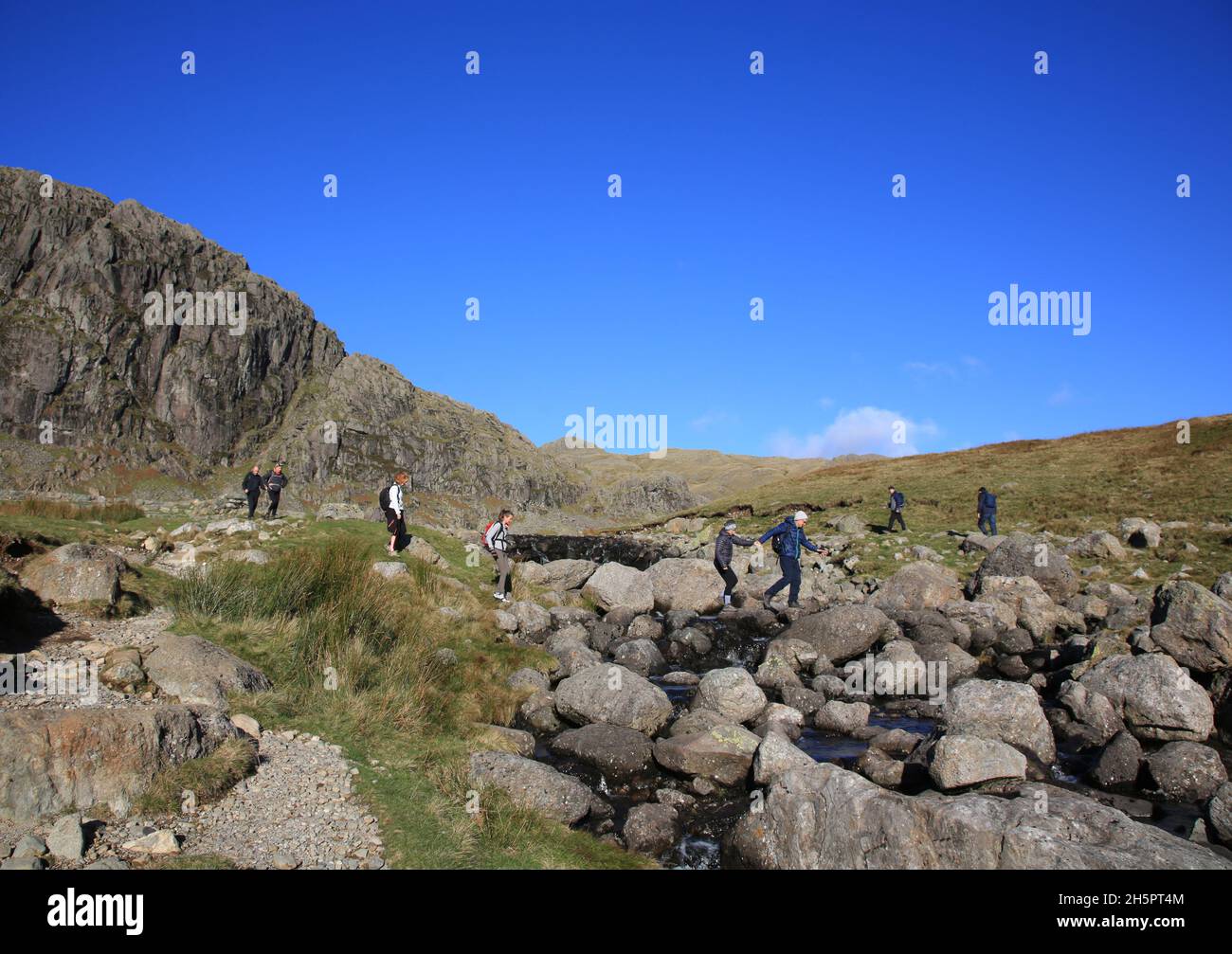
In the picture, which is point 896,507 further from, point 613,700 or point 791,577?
point 613,700

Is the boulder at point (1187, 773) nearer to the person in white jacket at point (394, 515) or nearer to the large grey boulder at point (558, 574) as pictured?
the large grey boulder at point (558, 574)

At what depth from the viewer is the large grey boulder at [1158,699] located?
13.4 metres

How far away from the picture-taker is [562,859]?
892cm

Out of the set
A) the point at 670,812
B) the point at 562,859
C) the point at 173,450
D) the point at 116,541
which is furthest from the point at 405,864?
the point at 173,450

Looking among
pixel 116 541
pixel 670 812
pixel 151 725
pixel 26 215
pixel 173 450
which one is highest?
pixel 26 215

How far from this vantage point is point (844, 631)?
65.4ft

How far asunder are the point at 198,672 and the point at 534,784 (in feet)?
17.3

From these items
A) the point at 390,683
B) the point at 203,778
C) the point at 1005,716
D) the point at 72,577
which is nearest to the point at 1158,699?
the point at 1005,716

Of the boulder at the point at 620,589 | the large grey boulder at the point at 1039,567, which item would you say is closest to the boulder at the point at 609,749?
the boulder at the point at 620,589

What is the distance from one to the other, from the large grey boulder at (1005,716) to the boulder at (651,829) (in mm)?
5227

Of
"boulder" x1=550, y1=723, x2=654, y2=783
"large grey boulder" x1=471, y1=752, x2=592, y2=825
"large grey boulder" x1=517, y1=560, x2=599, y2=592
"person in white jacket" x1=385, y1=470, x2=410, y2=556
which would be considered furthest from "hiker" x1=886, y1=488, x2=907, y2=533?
"large grey boulder" x1=471, y1=752, x2=592, y2=825

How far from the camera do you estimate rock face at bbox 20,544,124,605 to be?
13.1 meters
